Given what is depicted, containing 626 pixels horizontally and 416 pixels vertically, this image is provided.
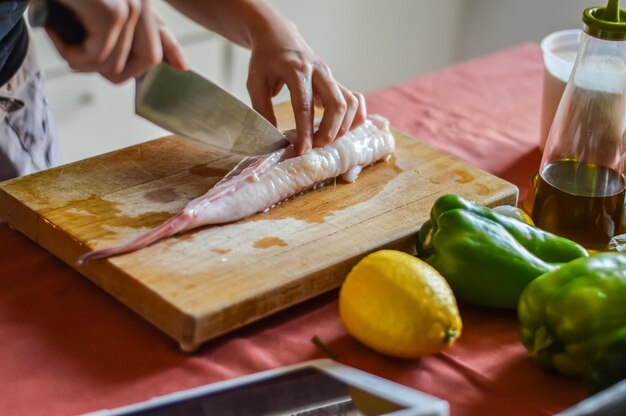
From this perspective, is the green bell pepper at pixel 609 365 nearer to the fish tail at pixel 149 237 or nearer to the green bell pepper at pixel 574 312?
the green bell pepper at pixel 574 312

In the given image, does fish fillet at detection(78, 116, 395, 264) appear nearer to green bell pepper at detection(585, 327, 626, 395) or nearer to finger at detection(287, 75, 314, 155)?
finger at detection(287, 75, 314, 155)

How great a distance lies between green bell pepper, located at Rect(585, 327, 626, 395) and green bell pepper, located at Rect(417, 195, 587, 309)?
181 millimetres

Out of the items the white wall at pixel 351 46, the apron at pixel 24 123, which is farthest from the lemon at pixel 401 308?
the white wall at pixel 351 46

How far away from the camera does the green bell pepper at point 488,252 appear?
44.8 inches

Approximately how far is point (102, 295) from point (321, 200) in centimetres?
38

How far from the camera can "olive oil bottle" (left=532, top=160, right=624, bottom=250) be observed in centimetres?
127

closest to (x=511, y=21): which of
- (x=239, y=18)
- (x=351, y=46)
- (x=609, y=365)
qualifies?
(x=351, y=46)

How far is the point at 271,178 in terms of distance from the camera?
1.37 meters

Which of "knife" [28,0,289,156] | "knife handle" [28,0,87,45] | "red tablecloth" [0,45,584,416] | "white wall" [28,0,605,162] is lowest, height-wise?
"white wall" [28,0,605,162]

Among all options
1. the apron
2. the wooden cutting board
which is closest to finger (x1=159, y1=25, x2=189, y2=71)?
the wooden cutting board

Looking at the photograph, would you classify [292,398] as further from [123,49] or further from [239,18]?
[239,18]

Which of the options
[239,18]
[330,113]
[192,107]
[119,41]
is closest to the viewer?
[119,41]

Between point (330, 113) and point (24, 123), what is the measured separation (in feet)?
1.84

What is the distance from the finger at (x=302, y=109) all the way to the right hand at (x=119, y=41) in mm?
273
